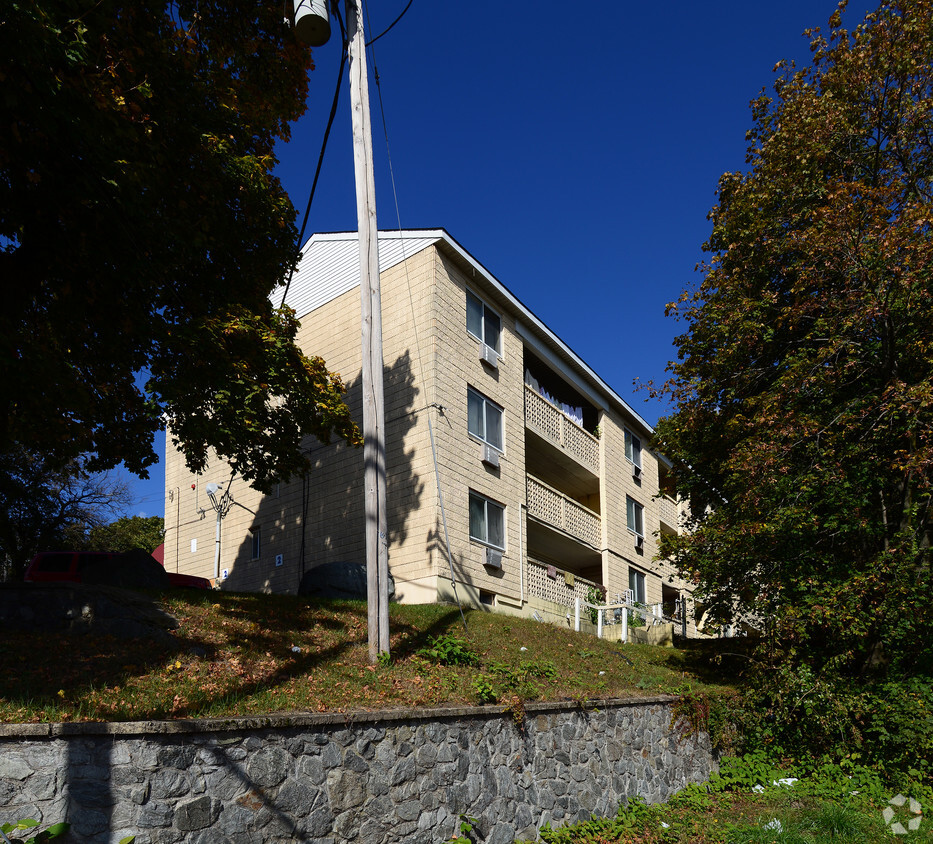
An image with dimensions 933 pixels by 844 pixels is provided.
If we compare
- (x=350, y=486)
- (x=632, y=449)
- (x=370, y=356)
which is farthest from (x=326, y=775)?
(x=632, y=449)

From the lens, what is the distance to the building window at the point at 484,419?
2059cm

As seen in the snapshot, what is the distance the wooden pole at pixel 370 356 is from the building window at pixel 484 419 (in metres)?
9.39

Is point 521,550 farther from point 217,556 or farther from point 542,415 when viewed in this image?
point 217,556

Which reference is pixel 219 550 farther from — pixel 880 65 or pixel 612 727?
pixel 880 65

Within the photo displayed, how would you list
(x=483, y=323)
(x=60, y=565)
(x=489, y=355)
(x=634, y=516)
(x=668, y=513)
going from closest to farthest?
(x=60, y=565), (x=489, y=355), (x=483, y=323), (x=634, y=516), (x=668, y=513)

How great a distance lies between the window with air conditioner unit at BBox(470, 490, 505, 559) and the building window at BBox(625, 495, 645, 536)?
349 inches

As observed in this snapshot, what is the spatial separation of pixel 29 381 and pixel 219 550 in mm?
14098

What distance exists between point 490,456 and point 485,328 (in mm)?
3675

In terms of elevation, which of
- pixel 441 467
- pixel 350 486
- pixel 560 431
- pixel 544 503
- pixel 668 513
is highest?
pixel 560 431

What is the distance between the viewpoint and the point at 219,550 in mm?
22953

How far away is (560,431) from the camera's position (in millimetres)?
24750

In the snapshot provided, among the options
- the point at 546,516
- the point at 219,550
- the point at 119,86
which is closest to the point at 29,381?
the point at 119,86

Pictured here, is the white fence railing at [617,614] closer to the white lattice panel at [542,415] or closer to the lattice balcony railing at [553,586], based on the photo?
the lattice balcony railing at [553,586]

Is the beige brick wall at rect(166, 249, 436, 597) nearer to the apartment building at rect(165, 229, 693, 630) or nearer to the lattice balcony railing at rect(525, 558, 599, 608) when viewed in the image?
the apartment building at rect(165, 229, 693, 630)
